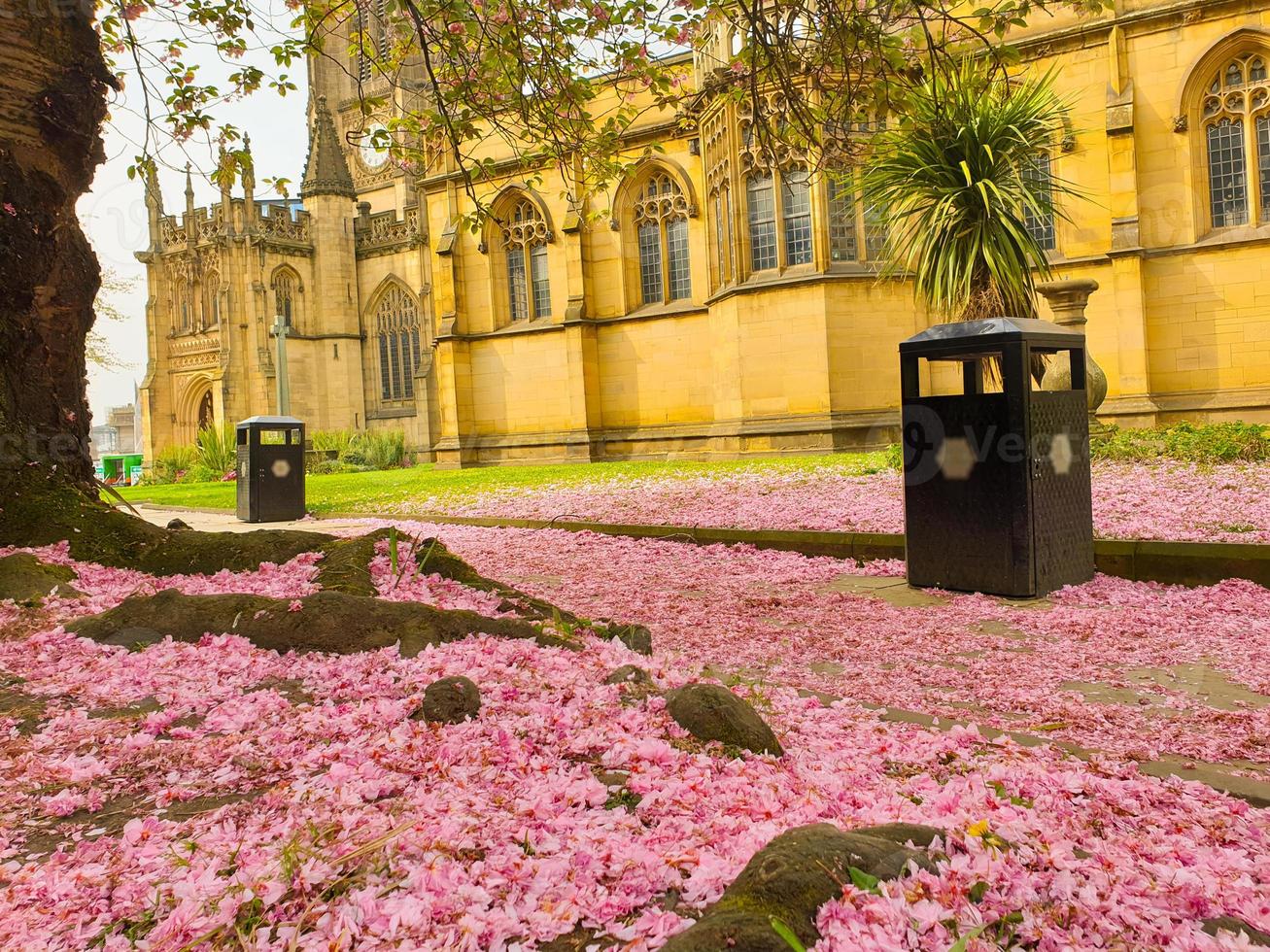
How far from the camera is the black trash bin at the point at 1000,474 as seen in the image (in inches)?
237

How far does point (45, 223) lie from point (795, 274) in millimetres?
16237

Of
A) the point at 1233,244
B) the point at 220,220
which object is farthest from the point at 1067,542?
the point at 220,220

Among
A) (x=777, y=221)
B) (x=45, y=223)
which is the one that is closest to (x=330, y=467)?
(x=777, y=221)

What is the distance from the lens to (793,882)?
1795 mm

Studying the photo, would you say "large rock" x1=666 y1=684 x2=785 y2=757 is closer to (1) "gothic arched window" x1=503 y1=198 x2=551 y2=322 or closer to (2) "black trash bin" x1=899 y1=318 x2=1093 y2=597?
(2) "black trash bin" x1=899 y1=318 x2=1093 y2=597

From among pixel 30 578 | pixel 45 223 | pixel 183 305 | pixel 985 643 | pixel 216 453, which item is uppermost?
pixel 183 305

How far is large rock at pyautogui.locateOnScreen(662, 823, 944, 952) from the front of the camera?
166cm

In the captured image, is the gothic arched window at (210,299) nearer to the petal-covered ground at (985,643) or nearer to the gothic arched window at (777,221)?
the gothic arched window at (777,221)

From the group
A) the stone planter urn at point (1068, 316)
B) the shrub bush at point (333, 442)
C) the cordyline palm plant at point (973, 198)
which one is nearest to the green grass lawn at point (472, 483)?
the stone planter urn at point (1068, 316)

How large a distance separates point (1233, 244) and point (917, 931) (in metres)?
21.2

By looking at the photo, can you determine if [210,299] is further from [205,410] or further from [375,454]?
[375,454]

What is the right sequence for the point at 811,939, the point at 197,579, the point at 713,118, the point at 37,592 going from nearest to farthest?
the point at 811,939 → the point at 37,592 → the point at 197,579 → the point at 713,118

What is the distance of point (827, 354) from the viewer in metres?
19.2

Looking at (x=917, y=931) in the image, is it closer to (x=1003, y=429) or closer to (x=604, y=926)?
(x=604, y=926)
